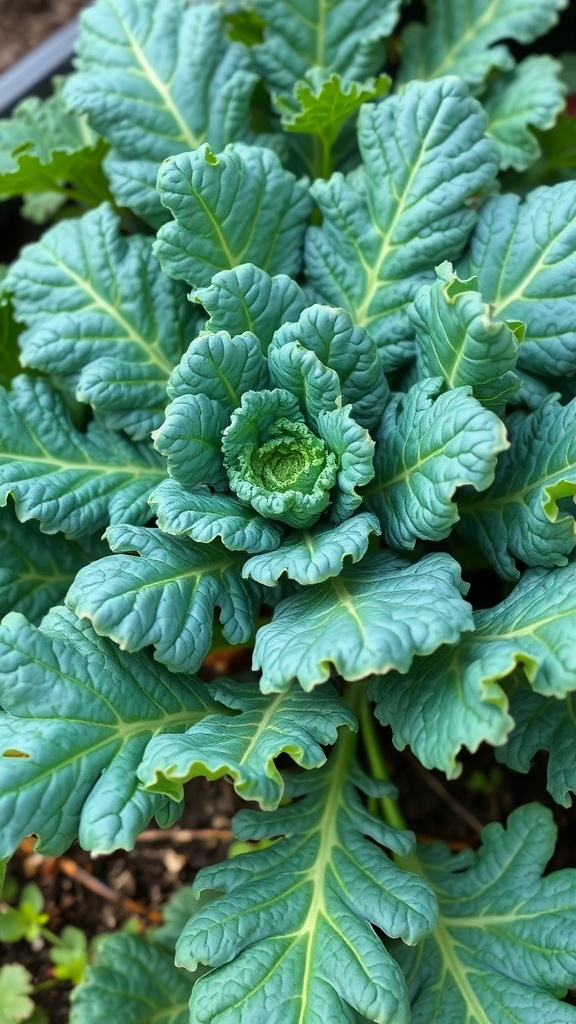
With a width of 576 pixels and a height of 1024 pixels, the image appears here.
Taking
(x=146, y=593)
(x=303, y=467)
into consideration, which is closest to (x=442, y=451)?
(x=303, y=467)

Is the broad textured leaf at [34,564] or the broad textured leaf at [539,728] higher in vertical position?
the broad textured leaf at [34,564]

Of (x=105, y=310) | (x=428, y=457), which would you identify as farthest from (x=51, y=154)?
(x=428, y=457)

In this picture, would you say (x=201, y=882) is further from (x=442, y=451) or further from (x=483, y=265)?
(x=483, y=265)

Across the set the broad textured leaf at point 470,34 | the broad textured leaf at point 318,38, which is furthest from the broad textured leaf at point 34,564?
the broad textured leaf at point 470,34

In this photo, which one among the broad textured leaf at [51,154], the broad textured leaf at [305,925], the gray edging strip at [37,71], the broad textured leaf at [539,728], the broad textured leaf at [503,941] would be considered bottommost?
the broad textured leaf at [503,941]

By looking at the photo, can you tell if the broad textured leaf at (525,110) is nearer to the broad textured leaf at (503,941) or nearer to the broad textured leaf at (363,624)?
the broad textured leaf at (363,624)

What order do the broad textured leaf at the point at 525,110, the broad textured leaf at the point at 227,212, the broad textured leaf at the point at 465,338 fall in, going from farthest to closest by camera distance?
the broad textured leaf at the point at 525,110
the broad textured leaf at the point at 227,212
the broad textured leaf at the point at 465,338

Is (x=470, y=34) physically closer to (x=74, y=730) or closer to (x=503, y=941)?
(x=74, y=730)
